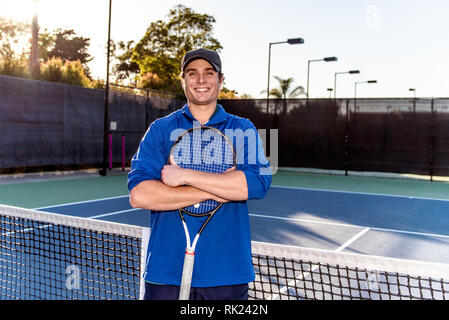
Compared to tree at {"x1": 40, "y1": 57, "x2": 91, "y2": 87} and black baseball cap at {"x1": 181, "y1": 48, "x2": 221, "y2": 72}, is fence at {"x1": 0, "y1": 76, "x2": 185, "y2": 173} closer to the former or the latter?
tree at {"x1": 40, "y1": 57, "x2": 91, "y2": 87}

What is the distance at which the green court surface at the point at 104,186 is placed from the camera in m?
9.77

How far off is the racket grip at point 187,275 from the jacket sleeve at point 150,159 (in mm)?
382

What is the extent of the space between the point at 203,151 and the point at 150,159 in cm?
22

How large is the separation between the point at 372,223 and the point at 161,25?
2684cm

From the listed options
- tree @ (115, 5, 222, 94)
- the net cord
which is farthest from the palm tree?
the net cord

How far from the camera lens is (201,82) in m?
2.06

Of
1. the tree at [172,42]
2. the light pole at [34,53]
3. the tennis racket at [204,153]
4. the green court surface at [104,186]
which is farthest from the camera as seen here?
the tree at [172,42]

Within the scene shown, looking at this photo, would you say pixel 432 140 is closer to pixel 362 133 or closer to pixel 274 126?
pixel 362 133

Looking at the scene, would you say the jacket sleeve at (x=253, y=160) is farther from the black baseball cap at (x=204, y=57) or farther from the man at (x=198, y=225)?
the black baseball cap at (x=204, y=57)

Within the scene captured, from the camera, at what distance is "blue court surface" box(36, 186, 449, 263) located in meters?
6.26

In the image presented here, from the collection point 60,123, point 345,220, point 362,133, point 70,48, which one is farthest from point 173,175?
point 70,48

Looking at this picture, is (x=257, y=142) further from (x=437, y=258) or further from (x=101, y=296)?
(x=437, y=258)

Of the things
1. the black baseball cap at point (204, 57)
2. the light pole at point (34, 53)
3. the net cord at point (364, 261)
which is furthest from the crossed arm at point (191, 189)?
the light pole at point (34, 53)
